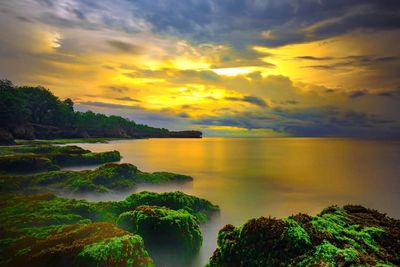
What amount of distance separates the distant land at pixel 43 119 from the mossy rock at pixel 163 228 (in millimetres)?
53796

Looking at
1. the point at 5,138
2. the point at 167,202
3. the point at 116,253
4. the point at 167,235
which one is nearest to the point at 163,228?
the point at 167,235

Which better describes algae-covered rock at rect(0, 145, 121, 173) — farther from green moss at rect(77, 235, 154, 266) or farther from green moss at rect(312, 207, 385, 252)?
green moss at rect(312, 207, 385, 252)

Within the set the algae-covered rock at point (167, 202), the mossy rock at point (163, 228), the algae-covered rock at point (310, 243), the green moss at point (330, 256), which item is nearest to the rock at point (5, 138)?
the algae-covered rock at point (167, 202)

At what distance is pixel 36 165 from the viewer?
2880 centimetres

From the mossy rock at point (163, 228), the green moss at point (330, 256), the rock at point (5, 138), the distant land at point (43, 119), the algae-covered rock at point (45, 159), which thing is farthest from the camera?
the distant land at point (43, 119)

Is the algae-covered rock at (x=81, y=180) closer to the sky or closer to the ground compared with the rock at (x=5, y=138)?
closer to the ground

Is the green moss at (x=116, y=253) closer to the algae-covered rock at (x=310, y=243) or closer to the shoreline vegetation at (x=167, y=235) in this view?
the shoreline vegetation at (x=167, y=235)

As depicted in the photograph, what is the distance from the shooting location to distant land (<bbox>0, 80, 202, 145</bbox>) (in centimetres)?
7504

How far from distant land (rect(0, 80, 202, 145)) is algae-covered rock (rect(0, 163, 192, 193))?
3981 cm

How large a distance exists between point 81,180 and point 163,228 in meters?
12.9

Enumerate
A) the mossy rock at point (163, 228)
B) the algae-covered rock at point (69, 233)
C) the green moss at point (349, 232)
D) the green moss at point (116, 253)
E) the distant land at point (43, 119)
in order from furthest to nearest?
the distant land at point (43, 119)
the mossy rock at point (163, 228)
the algae-covered rock at point (69, 233)
the green moss at point (116, 253)
the green moss at point (349, 232)

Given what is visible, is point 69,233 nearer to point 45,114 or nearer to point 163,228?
point 163,228

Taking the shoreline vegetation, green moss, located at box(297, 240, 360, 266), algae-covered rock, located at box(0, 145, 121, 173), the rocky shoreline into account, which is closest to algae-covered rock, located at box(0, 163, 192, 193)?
the shoreline vegetation

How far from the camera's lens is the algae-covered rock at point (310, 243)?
21.5 feet
